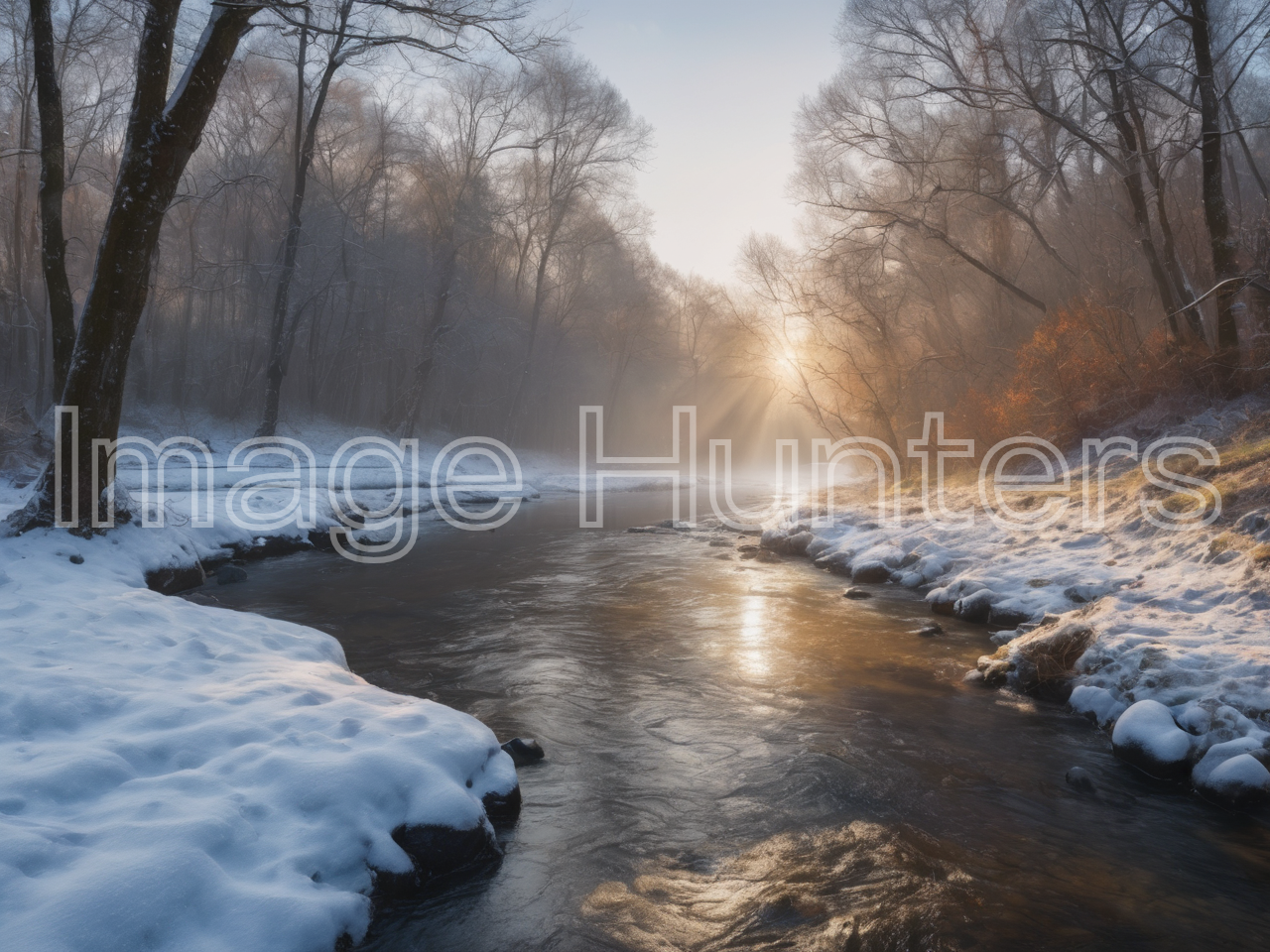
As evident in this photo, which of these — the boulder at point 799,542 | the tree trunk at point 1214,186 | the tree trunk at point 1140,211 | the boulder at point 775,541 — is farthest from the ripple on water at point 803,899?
the tree trunk at point 1140,211

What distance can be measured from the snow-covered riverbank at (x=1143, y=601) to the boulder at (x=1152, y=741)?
2 cm

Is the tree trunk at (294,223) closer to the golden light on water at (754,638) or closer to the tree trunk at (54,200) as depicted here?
the tree trunk at (54,200)

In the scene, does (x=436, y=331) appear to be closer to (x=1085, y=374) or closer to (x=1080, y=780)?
(x=1085, y=374)

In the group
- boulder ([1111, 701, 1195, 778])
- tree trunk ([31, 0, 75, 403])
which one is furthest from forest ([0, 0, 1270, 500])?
boulder ([1111, 701, 1195, 778])

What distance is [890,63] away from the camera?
678 inches

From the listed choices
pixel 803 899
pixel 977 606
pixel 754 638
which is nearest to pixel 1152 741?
pixel 803 899

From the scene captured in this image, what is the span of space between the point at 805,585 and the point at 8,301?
1107 inches

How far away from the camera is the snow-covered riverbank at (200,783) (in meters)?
2.97

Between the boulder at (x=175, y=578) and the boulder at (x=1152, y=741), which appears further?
the boulder at (x=175, y=578)

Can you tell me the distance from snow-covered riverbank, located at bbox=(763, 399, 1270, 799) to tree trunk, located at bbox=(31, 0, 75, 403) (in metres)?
12.0

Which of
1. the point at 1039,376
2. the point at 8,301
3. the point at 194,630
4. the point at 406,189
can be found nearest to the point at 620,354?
the point at 406,189

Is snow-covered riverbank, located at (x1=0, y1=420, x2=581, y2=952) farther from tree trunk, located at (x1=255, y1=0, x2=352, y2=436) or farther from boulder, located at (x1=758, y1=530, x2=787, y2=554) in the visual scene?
tree trunk, located at (x1=255, y1=0, x2=352, y2=436)

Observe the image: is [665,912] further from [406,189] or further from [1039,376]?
[406,189]

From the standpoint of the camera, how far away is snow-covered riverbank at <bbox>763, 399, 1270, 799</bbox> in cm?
569
